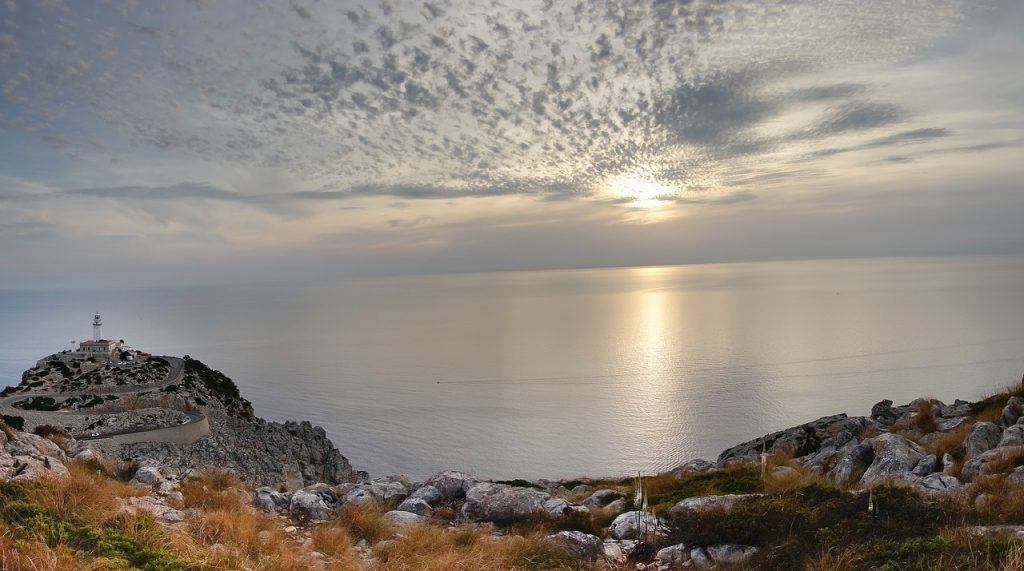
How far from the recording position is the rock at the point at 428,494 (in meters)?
13.9

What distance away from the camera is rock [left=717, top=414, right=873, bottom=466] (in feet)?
67.9

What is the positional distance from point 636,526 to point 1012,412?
1300 centimetres

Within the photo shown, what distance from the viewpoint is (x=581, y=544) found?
932 cm

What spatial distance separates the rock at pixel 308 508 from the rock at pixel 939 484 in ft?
43.1

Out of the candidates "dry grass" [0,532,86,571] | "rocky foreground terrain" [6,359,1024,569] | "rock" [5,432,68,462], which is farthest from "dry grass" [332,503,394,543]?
"rock" [5,432,68,462]

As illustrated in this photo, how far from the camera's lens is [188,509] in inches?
432

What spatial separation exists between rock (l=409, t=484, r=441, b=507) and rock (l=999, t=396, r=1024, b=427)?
16.3 m

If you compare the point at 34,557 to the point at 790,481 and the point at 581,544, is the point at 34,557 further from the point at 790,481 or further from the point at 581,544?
the point at 790,481

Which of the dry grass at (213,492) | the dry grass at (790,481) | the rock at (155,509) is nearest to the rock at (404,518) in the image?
the dry grass at (213,492)

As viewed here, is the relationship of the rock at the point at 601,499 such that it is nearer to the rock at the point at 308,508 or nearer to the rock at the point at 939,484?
the rock at the point at 308,508

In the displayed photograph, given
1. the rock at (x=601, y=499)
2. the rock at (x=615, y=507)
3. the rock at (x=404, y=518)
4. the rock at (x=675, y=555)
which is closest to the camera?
the rock at (x=675, y=555)

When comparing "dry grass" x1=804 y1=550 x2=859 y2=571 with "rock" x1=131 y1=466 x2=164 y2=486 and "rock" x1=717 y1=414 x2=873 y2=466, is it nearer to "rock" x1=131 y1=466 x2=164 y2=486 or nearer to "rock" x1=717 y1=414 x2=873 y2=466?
"rock" x1=717 y1=414 x2=873 y2=466

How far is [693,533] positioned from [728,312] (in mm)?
164555

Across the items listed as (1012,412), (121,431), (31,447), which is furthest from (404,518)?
(121,431)
